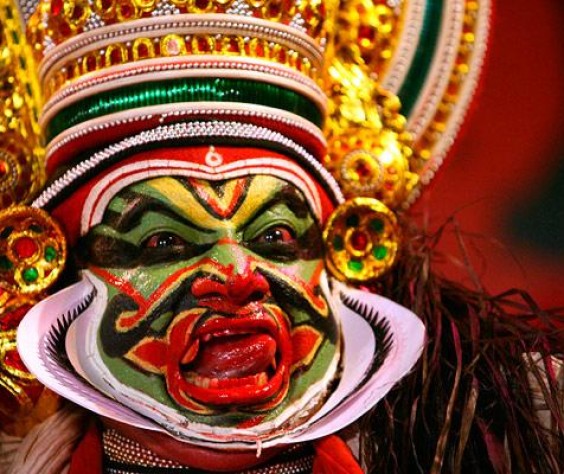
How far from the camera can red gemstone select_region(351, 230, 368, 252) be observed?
1606mm

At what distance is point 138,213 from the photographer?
4.75 feet

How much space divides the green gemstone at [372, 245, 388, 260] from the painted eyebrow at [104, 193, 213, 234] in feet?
0.98

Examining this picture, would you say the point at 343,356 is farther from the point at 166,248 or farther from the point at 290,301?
the point at 166,248

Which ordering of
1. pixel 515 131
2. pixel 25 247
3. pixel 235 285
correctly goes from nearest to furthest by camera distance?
pixel 235 285 < pixel 25 247 < pixel 515 131

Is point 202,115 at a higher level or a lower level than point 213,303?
higher

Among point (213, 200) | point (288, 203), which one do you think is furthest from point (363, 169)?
point (213, 200)

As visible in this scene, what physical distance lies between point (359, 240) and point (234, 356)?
32 centimetres

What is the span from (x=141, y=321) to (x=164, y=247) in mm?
106

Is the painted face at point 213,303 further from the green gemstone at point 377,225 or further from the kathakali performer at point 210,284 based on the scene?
the green gemstone at point 377,225

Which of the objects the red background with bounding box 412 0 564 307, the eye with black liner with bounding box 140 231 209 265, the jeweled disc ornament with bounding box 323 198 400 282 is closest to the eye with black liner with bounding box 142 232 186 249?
the eye with black liner with bounding box 140 231 209 265

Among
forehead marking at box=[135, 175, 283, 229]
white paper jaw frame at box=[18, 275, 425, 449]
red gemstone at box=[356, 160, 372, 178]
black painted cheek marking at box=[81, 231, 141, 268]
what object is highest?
red gemstone at box=[356, 160, 372, 178]

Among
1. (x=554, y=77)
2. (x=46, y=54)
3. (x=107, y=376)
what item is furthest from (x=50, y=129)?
(x=554, y=77)

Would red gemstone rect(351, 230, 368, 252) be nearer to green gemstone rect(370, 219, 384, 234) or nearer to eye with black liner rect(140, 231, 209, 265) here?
green gemstone rect(370, 219, 384, 234)

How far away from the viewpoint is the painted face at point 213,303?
54.9 inches
